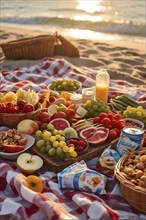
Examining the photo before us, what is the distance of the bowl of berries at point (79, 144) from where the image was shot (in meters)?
2.96

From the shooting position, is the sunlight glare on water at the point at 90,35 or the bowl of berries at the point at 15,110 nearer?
the bowl of berries at the point at 15,110

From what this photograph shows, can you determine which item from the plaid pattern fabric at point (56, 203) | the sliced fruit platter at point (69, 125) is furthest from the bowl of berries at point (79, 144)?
the plaid pattern fabric at point (56, 203)

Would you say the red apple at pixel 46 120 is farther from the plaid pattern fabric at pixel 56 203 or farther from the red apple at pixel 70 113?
the plaid pattern fabric at pixel 56 203

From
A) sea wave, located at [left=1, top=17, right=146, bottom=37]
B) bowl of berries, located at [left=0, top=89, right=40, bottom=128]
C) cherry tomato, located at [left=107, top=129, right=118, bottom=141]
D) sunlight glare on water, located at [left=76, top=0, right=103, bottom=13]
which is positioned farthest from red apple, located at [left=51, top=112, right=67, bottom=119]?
sunlight glare on water, located at [left=76, top=0, right=103, bottom=13]

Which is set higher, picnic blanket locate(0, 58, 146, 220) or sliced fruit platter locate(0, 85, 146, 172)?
sliced fruit platter locate(0, 85, 146, 172)

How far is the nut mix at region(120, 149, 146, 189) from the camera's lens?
7.90ft

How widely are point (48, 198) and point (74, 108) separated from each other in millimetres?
1414

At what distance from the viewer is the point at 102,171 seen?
2861 millimetres

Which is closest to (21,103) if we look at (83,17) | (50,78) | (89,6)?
(50,78)

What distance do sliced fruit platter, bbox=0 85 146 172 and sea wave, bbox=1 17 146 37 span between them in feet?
25.7

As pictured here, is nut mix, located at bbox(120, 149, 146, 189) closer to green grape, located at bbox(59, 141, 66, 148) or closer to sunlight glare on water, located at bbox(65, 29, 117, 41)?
green grape, located at bbox(59, 141, 66, 148)

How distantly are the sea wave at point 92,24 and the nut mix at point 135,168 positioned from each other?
8777mm

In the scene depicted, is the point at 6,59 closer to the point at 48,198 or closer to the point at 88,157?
the point at 88,157

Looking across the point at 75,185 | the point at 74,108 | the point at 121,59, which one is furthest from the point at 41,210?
the point at 121,59
